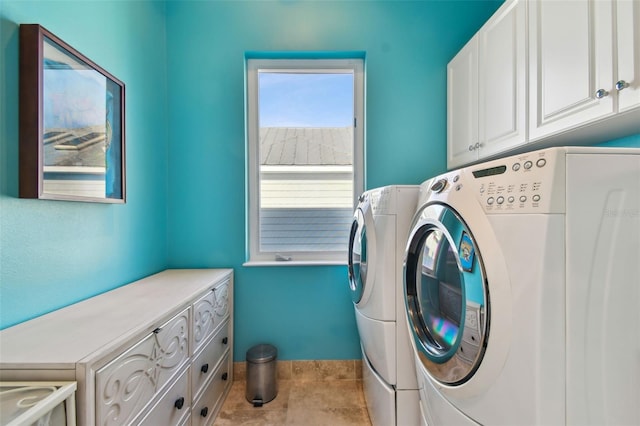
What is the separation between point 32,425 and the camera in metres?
0.59

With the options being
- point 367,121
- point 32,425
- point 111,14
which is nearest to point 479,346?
point 32,425

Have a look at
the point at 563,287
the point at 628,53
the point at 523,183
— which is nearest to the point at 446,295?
the point at 563,287

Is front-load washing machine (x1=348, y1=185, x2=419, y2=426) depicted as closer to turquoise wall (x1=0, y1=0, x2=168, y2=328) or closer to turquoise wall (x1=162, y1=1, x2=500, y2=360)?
turquoise wall (x1=162, y1=1, x2=500, y2=360)

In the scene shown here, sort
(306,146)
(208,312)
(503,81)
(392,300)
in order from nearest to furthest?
(392,300) → (503,81) → (208,312) → (306,146)

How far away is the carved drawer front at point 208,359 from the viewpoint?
128 centimetres

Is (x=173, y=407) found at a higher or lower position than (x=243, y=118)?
lower

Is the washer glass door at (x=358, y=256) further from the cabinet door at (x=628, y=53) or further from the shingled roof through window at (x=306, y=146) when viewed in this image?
the cabinet door at (x=628, y=53)

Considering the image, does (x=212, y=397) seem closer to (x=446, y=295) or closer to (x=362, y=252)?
(x=362, y=252)

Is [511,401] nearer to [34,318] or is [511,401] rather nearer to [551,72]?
[551,72]

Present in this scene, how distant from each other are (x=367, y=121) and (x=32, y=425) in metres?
1.98

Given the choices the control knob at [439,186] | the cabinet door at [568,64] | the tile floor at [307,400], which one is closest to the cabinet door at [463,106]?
the cabinet door at [568,64]

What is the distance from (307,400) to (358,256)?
102 centimetres

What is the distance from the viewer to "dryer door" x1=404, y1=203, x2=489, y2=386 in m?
0.70

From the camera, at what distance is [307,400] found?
1687mm
